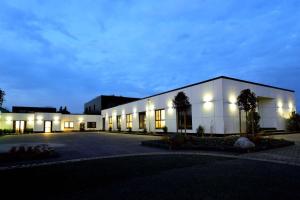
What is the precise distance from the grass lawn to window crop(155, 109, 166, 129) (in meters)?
15.9

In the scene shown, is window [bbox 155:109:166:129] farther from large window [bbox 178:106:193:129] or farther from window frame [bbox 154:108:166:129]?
large window [bbox 178:106:193:129]

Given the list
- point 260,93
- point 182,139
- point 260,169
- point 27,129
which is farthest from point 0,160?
point 27,129

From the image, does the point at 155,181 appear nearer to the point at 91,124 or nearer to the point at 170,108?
the point at 170,108

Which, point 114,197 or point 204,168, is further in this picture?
point 204,168

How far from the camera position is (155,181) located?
4812 millimetres

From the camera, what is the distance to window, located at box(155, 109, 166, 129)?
74.5ft

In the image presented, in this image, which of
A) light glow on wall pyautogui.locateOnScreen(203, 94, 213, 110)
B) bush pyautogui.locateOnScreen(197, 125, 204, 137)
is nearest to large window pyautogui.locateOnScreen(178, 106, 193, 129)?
bush pyautogui.locateOnScreen(197, 125, 204, 137)

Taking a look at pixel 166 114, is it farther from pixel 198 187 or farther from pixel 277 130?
pixel 198 187

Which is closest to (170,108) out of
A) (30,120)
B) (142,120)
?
(142,120)

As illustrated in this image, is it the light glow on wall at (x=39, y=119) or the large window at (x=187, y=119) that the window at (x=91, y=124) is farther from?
the large window at (x=187, y=119)

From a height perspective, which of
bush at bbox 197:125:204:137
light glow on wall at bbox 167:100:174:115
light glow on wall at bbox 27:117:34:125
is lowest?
bush at bbox 197:125:204:137

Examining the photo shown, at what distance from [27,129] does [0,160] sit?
30.2 metres

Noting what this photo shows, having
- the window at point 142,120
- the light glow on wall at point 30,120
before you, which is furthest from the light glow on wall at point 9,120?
the window at point 142,120

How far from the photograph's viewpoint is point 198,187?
432 centimetres
